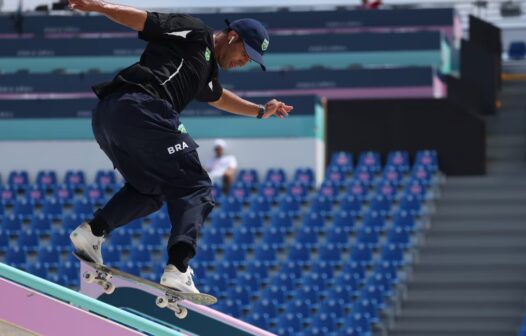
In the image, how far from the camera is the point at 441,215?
58.5ft

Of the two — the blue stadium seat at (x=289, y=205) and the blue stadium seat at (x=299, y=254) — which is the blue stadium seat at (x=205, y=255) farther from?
the blue stadium seat at (x=289, y=205)

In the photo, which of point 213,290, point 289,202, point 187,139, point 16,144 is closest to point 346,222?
point 289,202

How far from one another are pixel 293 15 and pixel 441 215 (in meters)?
6.10

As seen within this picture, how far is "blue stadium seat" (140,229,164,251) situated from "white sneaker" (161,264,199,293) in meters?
11.2

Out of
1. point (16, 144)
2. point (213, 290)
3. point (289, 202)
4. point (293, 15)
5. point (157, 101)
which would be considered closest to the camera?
point (157, 101)

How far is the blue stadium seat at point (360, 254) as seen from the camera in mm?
16547

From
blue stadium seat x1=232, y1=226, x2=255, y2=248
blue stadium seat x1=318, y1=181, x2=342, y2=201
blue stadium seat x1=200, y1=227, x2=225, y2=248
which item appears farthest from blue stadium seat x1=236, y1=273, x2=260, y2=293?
blue stadium seat x1=318, y1=181, x2=342, y2=201

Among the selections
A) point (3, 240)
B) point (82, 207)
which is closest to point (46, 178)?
point (82, 207)

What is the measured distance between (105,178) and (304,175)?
2.75m

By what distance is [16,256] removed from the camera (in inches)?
690

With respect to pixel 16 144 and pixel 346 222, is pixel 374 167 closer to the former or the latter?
pixel 346 222

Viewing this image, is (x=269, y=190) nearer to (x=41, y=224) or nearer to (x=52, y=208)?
(x=52, y=208)

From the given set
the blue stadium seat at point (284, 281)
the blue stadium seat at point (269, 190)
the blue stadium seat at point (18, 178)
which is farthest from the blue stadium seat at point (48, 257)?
the blue stadium seat at point (284, 281)

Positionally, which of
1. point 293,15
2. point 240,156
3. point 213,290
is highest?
point 293,15
